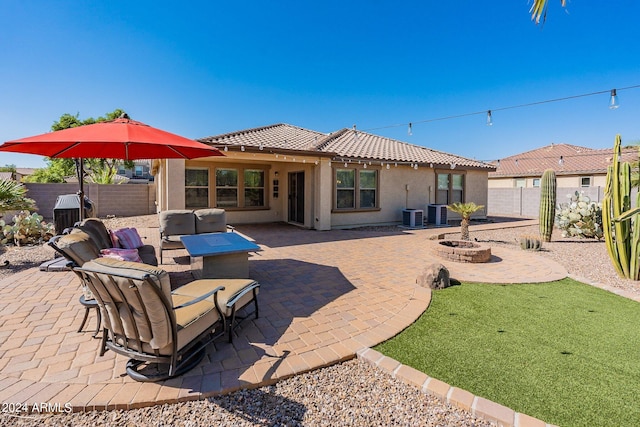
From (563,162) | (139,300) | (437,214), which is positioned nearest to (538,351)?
(139,300)

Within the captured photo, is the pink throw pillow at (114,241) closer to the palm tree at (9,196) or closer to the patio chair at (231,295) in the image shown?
the patio chair at (231,295)

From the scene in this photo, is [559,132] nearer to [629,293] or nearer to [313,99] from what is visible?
[313,99]

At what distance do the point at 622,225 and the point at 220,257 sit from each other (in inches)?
306

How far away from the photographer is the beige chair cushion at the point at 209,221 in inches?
291

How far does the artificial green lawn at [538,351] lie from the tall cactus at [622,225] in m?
1.57

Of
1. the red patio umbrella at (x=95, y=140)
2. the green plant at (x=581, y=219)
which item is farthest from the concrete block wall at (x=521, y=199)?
the red patio umbrella at (x=95, y=140)

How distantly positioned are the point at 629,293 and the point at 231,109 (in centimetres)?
1908

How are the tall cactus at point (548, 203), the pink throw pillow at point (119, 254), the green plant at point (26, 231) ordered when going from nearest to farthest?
the pink throw pillow at point (119, 254) < the green plant at point (26, 231) < the tall cactus at point (548, 203)

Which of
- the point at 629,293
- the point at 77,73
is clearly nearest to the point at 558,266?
the point at 629,293

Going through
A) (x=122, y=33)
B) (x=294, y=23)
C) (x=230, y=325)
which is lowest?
(x=230, y=325)

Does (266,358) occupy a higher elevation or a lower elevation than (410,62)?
lower

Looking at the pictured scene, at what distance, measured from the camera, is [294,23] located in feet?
40.0

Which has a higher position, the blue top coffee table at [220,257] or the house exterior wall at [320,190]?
the house exterior wall at [320,190]

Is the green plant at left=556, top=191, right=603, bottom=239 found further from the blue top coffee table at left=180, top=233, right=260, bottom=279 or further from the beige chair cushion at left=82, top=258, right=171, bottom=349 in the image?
the beige chair cushion at left=82, top=258, right=171, bottom=349
